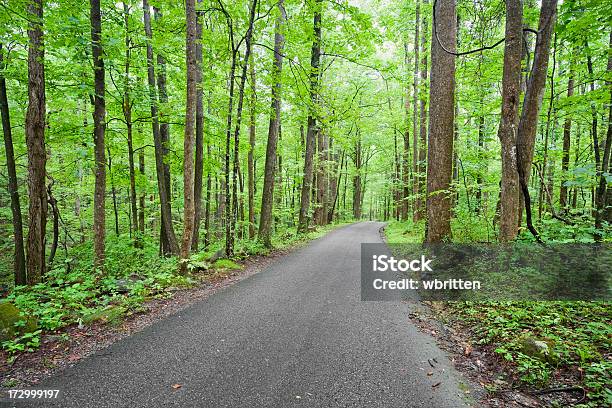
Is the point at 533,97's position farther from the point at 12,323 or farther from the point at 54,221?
the point at 54,221

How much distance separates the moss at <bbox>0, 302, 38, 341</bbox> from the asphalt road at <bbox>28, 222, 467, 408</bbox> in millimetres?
1258

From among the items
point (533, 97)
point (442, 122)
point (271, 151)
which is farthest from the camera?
point (271, 151)

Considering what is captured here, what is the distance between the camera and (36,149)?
7320 mm

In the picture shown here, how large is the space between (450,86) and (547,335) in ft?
18.6

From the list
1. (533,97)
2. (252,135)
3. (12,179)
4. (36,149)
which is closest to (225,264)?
(36,149)

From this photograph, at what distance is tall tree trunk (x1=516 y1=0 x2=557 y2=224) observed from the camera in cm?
541

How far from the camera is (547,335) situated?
3662 mm

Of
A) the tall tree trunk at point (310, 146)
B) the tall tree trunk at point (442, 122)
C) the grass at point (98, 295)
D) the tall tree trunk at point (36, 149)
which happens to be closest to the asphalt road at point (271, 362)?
the grass at point (98, 295)

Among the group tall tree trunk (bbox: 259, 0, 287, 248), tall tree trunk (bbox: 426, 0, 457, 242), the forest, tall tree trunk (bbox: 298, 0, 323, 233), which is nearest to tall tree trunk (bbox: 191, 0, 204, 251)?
the forest

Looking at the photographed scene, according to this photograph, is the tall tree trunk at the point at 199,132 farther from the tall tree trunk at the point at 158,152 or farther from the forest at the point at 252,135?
the tall tree trunk at the point at 158,152

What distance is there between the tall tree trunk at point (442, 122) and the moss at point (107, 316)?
6.69m

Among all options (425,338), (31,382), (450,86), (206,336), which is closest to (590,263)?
(425,338)

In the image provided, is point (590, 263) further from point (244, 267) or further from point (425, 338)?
point (244, 267)

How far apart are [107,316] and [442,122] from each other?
25.8ft
